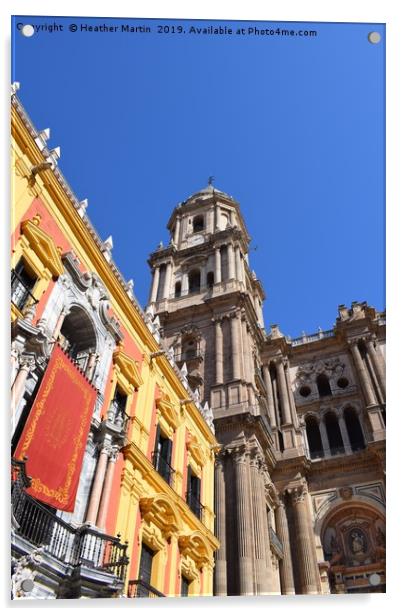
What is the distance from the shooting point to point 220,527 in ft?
55.0

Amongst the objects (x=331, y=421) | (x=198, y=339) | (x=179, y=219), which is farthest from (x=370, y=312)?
(x=179, y=219)

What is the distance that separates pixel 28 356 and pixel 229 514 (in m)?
10.8

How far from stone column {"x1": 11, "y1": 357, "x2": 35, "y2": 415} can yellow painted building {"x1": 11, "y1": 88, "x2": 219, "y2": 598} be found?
2cm

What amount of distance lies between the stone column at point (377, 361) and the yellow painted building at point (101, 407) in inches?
500

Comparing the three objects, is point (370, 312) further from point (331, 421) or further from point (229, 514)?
point (229, 514)

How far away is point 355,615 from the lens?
6.51 meters

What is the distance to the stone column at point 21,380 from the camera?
25.8 ft

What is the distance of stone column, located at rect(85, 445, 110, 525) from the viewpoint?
9.11 meters

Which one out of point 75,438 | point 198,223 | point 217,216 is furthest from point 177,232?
point 75,438

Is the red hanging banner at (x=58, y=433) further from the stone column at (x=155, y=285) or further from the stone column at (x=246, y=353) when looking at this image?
the stone column at (x=155, y=285)

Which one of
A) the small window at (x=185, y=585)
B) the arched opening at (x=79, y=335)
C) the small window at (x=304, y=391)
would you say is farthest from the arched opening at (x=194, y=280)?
the small window at (x=185, y=585)

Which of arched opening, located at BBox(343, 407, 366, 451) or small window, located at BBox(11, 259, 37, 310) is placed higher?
arched opening, located at BBox(343, 407, 366, 451)

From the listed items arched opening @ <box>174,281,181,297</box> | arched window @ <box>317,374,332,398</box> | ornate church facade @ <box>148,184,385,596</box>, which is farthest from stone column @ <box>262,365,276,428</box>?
arched opening @ <box>174,281,181,297</box>

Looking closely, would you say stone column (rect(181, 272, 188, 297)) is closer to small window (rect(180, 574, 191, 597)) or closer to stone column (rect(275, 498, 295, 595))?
stone column (rect(275, 498, 295, 595))
